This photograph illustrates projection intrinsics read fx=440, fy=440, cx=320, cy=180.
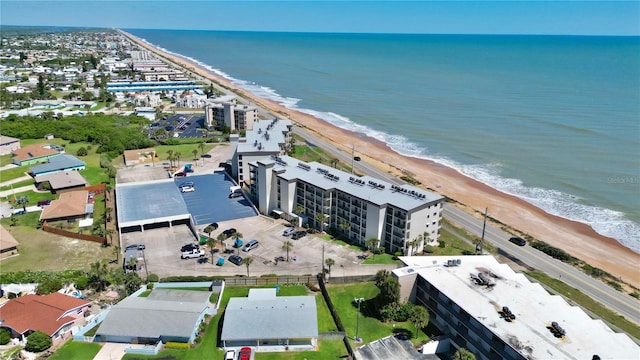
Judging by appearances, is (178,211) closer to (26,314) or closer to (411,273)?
(26,314)

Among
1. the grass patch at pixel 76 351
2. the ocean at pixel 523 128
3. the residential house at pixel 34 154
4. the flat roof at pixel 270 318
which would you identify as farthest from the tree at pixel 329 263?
the residential house at pixel 34 154

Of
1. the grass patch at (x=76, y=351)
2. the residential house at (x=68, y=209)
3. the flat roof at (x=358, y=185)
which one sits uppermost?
the flat roof at (x=358, y=185)

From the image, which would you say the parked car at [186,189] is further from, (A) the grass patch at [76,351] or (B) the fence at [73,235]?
(A) the grass patch at [76,351]

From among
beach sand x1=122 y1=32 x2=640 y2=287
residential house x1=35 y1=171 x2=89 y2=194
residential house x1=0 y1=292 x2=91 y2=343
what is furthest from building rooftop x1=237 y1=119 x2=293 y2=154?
residential house x1=0 y1=292 x2=91 y2=343

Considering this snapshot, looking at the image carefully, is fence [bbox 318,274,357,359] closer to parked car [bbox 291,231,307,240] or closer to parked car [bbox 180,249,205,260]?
parked car [bbox 291,231,307,240]

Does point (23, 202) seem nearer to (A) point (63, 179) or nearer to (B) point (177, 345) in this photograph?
(A) point (63, 179)

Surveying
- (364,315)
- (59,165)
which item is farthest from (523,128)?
(59,165)
